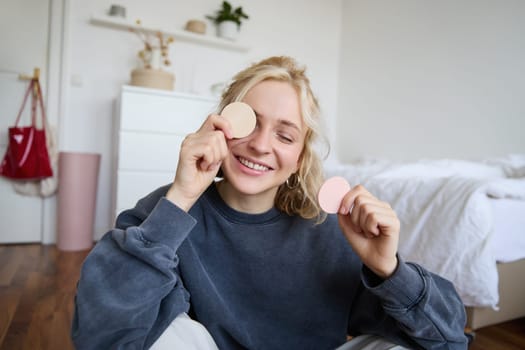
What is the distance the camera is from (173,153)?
8.73 feet

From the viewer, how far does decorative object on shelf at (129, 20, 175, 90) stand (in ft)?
8.64

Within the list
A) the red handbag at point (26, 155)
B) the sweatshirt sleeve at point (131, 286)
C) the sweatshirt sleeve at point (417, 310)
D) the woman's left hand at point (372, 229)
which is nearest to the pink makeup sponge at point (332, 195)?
the woman's left hand at point (372, 229)

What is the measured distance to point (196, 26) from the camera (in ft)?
10.0

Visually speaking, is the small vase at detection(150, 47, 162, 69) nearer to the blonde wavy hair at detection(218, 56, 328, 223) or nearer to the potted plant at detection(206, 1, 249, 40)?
the potted plant at detection(206, 1, 249, 40)

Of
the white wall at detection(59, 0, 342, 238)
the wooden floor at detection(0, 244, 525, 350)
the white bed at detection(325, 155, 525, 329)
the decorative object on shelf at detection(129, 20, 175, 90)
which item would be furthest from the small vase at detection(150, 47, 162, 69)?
the white bed at detection(325, 155, 525, 329)

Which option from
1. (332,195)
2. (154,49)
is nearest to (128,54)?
(154,49)

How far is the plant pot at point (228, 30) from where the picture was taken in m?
3.15

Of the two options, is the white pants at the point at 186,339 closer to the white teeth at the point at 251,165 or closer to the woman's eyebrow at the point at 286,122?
the white teeth at the point at 251,165

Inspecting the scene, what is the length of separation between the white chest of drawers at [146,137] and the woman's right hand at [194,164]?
1.91m

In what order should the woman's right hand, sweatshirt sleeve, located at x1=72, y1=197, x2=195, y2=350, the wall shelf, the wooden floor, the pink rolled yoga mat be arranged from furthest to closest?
the wall shelf
the pink rolled yoga mat
the wooden floor
the woman's right hand
sweatshirt sleeve, located at x1=72, y1=197, x2=195, y2=350

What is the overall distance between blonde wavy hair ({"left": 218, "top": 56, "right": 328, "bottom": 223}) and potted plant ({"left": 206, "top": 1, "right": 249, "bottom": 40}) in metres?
2.29

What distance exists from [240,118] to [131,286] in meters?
0.39

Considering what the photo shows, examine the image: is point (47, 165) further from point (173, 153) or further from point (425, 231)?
point (425, 231)

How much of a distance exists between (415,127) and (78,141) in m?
2.55
